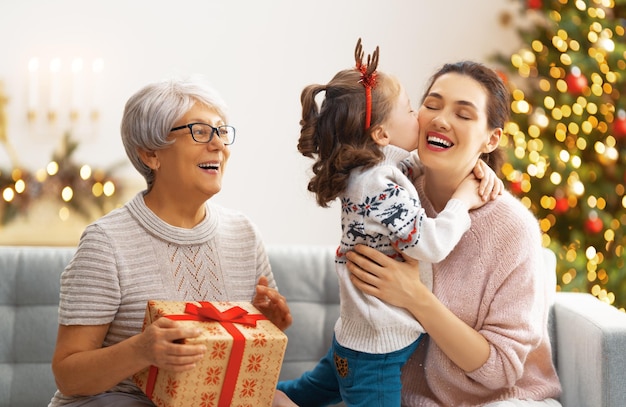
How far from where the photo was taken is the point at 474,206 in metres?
2.16

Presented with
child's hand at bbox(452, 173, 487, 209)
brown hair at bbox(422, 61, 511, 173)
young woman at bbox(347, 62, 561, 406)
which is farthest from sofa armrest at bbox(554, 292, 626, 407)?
brown hair at bbox(422, 61, 511, 173)

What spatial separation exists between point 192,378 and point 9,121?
338 cm

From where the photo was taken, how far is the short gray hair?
2.11 meters

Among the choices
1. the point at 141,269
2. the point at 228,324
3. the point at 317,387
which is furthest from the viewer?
the point at 317,387

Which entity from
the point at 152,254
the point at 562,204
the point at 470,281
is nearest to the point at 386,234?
the point at 470,281

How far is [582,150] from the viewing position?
13.5 feet

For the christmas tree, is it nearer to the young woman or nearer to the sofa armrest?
the sofa armrest

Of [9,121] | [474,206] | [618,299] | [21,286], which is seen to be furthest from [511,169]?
[9,121]

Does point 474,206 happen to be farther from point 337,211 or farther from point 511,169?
point 337,211

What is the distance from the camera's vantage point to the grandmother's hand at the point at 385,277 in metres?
2.03

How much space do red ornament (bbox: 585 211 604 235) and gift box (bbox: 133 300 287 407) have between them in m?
2.53

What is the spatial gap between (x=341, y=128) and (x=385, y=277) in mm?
396

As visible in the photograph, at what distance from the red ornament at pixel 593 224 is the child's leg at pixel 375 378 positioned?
2225 millimetres

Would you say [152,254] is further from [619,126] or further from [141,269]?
[619,126]
